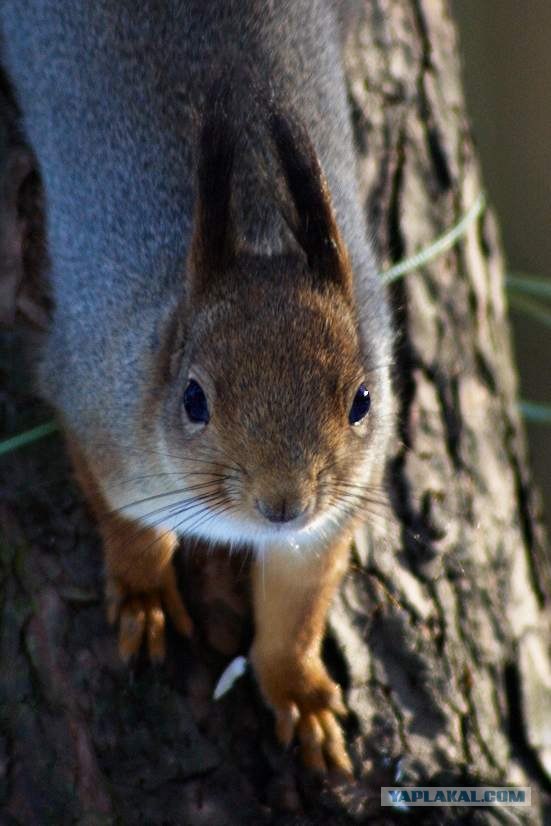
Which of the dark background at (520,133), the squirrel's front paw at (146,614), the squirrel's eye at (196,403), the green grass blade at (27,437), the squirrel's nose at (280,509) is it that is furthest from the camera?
the dark background at (520,133)

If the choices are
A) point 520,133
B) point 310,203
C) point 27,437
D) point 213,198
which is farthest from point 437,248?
point 520,133

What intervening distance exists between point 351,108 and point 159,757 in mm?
1959

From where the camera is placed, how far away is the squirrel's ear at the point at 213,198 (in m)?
2.63

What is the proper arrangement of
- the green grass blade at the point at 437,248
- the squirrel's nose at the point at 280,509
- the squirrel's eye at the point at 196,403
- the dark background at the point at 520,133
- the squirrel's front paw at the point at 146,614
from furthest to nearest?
the dark background at the point at 520,133 → the green grass blade at the point at 437,248 → the squirrel's front paw at the point at 146,614 → the squirrel's eye at the point at 196,403 → the squirrel's nose at the point at 280,509

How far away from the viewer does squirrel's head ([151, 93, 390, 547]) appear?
262 cm

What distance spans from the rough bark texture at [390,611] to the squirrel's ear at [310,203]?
0.74 meters

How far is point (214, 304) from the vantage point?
9.24ft

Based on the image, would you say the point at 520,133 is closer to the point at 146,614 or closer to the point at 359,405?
the point at 359,405

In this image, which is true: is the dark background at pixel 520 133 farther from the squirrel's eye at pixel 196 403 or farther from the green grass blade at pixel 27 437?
the squirrel's eye at pixel 196 403

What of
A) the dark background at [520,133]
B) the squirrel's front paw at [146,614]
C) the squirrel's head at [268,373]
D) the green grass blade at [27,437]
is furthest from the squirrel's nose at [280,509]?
the dark background at [520,133]

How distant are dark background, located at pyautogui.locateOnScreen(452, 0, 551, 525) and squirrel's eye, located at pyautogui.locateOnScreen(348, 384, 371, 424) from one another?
394 centimetres

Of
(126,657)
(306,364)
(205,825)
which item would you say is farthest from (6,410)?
(205,825)

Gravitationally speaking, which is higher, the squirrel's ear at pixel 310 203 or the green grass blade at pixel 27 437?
the squirrel's ear at pixel 310 203

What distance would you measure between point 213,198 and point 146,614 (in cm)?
99
